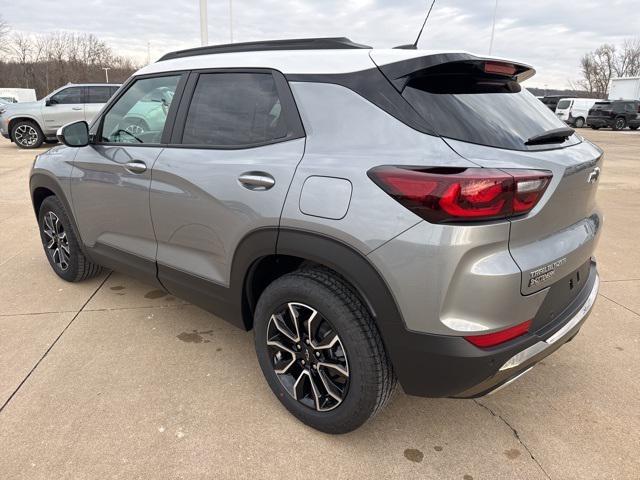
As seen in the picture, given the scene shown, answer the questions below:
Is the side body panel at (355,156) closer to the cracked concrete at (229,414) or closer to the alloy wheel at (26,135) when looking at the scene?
the cracked concrete at (229,414)

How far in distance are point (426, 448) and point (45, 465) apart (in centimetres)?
170

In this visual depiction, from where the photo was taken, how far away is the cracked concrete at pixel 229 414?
2133mm

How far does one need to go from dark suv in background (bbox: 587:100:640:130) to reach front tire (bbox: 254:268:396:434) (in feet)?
104

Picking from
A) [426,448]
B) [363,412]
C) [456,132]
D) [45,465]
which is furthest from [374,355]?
[45,465]

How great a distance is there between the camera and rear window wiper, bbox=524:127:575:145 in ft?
6.64

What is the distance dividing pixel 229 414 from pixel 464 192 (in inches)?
63.3

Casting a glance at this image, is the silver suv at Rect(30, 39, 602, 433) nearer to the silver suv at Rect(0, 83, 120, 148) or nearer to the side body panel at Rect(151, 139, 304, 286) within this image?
the side body panel at Rect(151, 139, 304, 286)

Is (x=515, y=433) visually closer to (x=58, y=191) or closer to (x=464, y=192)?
(x=464, y=192)

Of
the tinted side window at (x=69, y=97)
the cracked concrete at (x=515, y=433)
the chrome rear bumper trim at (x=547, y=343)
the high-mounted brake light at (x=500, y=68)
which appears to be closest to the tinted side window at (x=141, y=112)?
the high-mounted brake light at (x=500, y=68)

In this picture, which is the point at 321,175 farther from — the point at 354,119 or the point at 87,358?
the point at 87,358

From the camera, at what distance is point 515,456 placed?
219 centimetres

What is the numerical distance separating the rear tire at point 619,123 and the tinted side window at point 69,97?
2833 centimetres

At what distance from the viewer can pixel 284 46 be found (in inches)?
95.7

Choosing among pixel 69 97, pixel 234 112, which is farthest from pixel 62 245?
pixel 69 97
